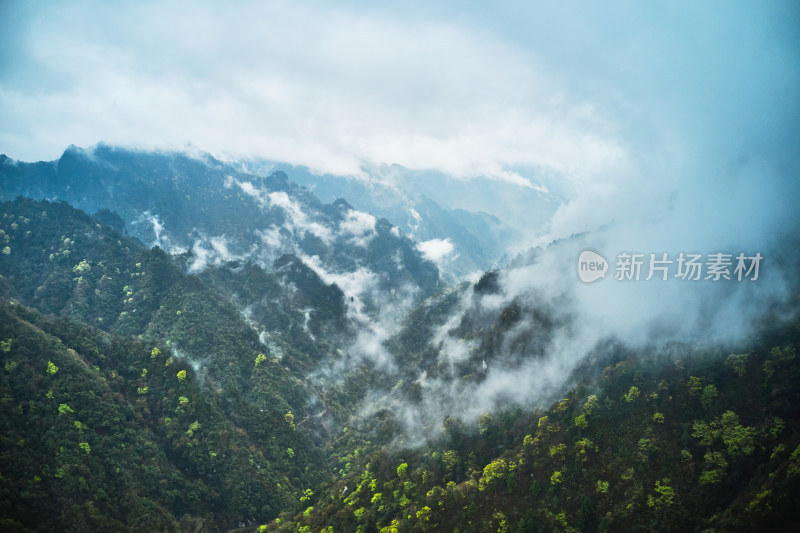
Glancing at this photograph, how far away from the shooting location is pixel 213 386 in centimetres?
17362

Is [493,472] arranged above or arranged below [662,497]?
below

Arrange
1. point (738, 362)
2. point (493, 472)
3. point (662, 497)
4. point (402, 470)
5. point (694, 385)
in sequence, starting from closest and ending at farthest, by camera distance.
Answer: point (662, 497), point (738, 362), point (694, 385), point (493, 472), point (402, 470)
